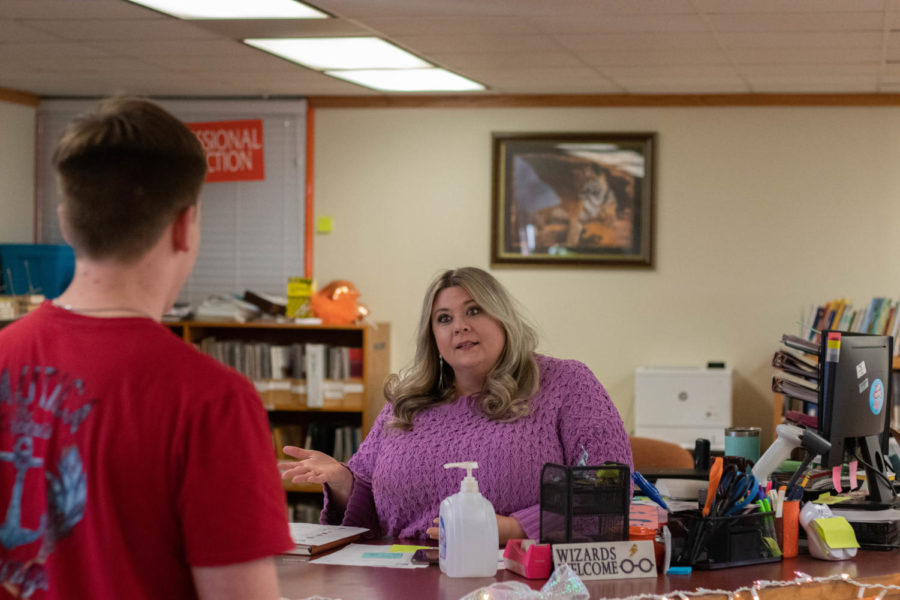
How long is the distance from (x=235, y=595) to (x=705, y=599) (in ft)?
3.91

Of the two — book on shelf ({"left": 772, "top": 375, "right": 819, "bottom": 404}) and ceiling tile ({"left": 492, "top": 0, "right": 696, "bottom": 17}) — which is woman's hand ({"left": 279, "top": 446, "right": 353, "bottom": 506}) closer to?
book on shelf ({"left": 772, "top": 375, "right": 819, "bottom": 404})

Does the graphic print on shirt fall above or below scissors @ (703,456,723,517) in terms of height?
above

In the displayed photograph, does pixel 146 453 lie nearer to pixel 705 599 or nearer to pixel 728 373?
pixel 705 599

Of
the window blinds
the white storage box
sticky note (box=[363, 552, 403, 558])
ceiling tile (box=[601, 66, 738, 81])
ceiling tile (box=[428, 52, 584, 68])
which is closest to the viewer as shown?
sticky note (box=[363, 552, 403, 558])

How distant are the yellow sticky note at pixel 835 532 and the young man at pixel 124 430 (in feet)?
5.14

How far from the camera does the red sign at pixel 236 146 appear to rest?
6324mm

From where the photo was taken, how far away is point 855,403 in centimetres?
267

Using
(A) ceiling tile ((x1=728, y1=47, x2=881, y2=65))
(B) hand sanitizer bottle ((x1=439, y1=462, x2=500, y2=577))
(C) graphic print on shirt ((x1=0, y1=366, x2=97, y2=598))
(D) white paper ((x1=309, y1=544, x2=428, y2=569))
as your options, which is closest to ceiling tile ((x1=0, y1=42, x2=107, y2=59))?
(A) ceiling tile ((x1=728, y1=47, x2=881, y2=65))

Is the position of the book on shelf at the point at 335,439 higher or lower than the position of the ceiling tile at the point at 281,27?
lower

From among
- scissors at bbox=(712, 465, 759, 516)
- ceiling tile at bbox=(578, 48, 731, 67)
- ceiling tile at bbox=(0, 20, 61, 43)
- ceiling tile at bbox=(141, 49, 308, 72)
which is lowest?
scissors at bbox=(712, 465, 759, 516)

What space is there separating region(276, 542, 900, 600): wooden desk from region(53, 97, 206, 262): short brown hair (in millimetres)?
1060

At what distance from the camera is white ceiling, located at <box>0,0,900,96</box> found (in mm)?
3861

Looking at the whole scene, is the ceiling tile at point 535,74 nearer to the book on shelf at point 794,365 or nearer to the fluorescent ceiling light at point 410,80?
the fluorescent ceiling light at point 410,80

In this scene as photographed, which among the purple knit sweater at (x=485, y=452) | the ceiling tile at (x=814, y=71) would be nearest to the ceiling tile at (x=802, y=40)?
the ceiling tile at (x=814, y=71)
